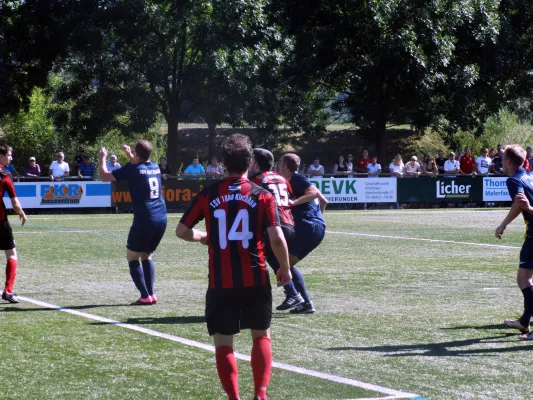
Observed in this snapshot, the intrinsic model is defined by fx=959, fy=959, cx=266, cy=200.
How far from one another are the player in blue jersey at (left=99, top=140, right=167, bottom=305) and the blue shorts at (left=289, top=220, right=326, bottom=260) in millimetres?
1522

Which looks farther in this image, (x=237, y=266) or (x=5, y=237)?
(x=5, y=237)

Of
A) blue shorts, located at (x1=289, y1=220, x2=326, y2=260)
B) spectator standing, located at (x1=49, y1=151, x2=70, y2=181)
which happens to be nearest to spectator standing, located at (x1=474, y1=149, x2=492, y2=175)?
spectator standing, located at (x1=49, y1=151, x2=70, y2=181)

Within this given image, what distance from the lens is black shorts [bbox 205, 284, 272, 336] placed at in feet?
18.9

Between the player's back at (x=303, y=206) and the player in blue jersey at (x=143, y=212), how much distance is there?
1536mm

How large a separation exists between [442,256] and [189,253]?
14.4 feet

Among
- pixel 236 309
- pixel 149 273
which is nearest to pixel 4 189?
pixel 149 273

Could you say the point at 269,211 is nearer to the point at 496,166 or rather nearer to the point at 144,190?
the point at 144,190

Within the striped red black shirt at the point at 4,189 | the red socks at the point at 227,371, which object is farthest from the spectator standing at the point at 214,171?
the red socks at the point at 227,371

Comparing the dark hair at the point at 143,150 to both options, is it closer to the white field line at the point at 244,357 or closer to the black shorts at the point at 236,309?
the white field line at the point at 244,357

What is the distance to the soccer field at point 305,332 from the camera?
6.57m

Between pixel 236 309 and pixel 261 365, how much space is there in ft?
1.21

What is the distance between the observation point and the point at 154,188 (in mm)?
10531

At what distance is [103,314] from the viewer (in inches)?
389

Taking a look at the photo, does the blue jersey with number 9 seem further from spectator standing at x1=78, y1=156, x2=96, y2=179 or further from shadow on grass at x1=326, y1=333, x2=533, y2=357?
spectator standing at x1=78, y1=156, x2=96, y2=179
